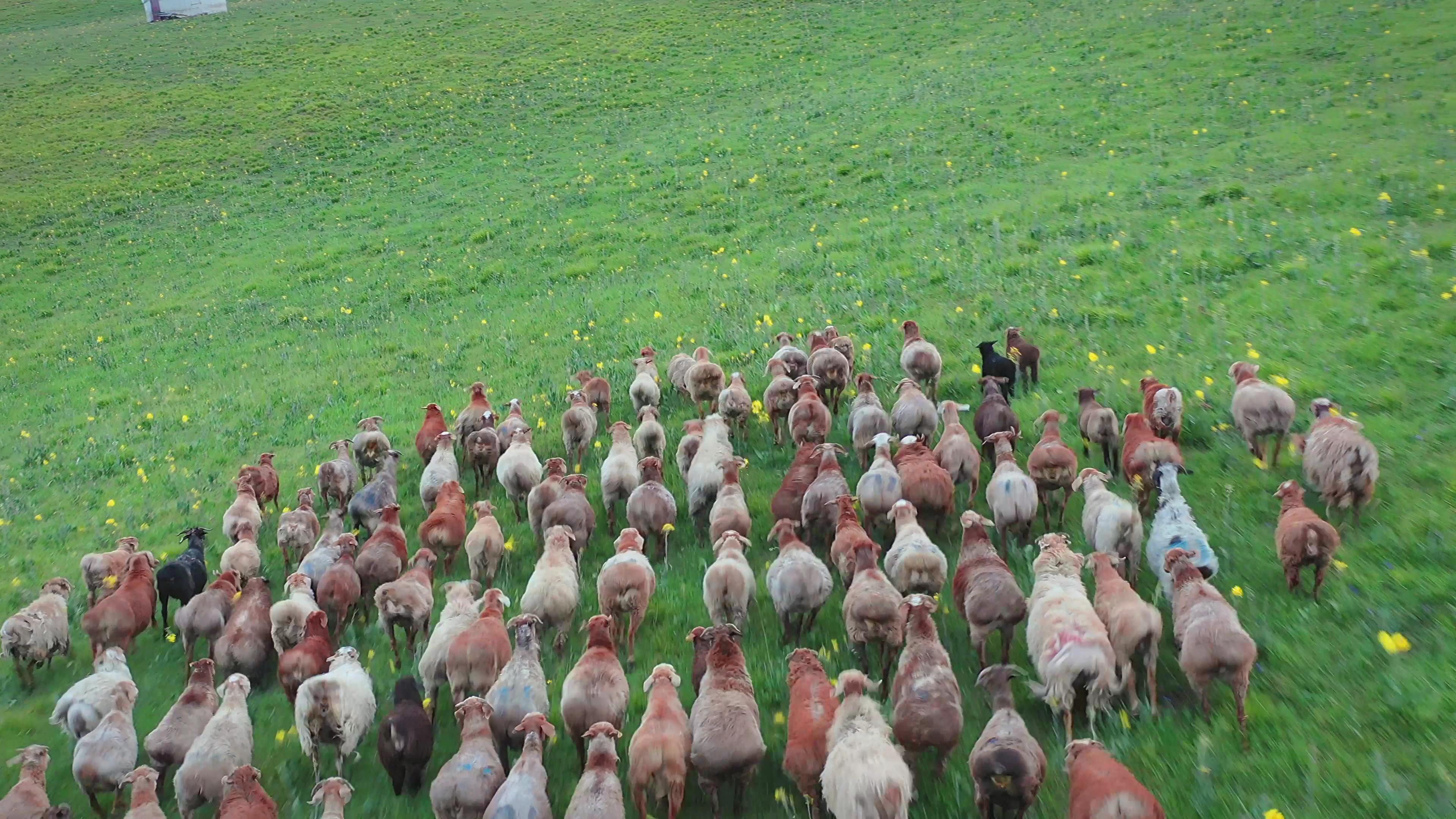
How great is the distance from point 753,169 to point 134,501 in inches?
648

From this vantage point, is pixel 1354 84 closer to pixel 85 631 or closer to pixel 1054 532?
pixel 1054 532

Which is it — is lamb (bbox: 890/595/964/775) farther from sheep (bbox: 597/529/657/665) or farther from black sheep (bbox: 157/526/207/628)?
black sheep (bbox: 157/526/207/628)

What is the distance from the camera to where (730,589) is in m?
7.38

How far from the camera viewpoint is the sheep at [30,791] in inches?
236

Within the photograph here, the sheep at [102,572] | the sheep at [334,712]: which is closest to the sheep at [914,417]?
the sheep at [334,712]

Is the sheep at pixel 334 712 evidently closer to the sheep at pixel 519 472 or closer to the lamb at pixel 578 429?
the sheep at pixel 519 472

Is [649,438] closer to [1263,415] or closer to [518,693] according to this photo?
[518,693]

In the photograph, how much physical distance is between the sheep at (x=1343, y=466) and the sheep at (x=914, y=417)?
3.30 m

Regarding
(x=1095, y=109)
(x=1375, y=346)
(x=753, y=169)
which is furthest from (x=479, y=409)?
(x=1095, y=109)

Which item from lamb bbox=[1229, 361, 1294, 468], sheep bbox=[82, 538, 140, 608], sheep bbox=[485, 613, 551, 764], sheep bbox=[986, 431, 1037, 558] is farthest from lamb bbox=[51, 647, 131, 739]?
lamb bbox=[1229, 361, 1294, 468]

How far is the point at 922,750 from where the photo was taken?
566 cm

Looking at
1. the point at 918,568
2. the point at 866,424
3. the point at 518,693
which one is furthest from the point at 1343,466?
the point at 518,693

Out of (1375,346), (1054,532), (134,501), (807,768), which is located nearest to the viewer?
(807,768)

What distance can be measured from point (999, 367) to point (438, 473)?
6.38 meters
